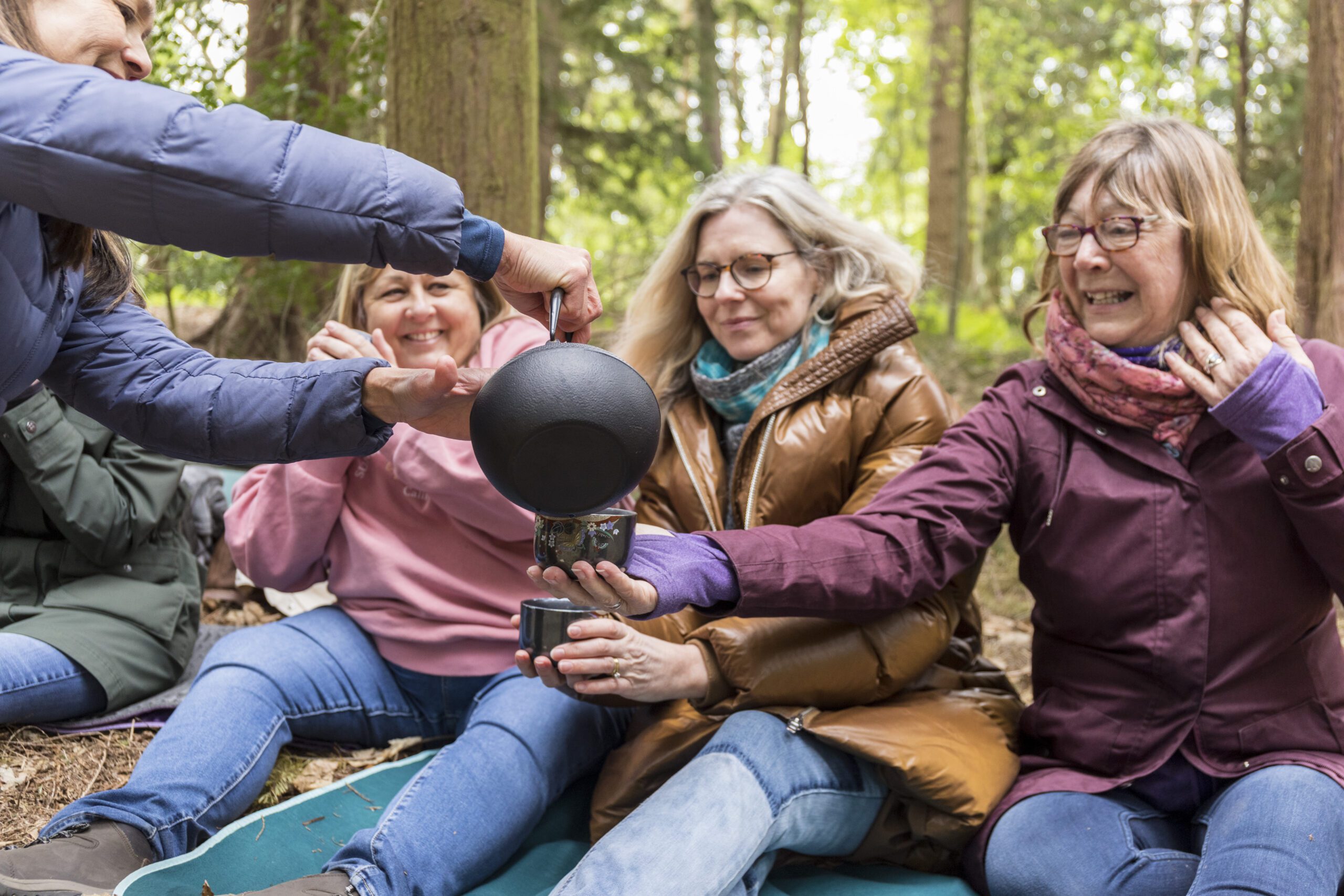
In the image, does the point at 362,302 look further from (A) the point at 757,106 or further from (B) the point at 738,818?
(A) the point at 757,106

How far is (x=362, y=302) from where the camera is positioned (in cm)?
346

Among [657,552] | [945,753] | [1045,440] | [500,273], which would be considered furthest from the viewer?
[1045,440]

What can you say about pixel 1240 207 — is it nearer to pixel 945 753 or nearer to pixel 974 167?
pixel 945 753

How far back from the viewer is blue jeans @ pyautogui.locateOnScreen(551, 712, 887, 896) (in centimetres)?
225

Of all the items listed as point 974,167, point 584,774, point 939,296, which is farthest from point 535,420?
point 974,167

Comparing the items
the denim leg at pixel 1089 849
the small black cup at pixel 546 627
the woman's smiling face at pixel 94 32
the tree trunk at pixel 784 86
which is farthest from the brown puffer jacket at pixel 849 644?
the tree trunk at pixel 784 86

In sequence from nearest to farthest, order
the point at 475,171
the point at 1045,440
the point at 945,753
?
the point at 945,753, the point at 1045,440, the point at 475,171

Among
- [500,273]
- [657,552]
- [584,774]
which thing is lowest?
[584,774]

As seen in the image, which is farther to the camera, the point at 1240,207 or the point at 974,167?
the point at 974,167

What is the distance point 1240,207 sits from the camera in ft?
8.95

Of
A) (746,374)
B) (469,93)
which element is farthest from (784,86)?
(746,374)

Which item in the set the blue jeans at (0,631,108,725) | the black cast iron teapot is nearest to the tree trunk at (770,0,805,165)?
the blue jeans at (0,631,108,725)

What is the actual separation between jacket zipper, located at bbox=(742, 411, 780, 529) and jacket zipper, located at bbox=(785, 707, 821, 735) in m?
0.59

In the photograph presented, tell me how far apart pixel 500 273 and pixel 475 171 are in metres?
1.83
